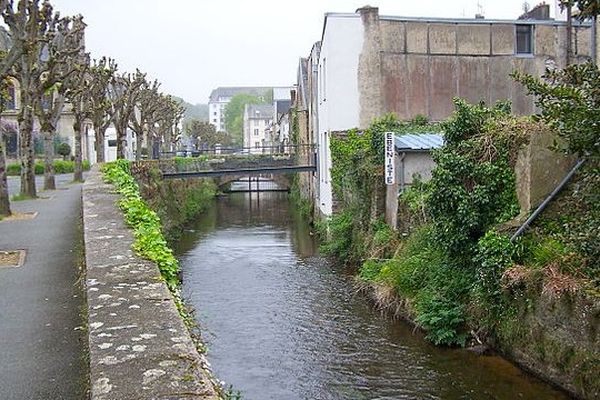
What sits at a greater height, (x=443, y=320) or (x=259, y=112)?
(x=259, y=112)

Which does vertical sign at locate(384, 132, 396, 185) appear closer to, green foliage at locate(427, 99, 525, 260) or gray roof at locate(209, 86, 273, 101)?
green foliage at locate(427, 99, 525, 260)

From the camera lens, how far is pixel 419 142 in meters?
19.0

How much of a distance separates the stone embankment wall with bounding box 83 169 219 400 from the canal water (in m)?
5.14

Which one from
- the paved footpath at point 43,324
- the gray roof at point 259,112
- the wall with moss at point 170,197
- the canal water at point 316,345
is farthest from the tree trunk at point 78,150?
the gray roof at point 259,112

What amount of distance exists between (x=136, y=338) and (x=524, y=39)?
25.7 m

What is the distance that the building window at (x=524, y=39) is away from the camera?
26.8 meters

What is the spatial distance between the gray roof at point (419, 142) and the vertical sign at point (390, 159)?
1.18 feet

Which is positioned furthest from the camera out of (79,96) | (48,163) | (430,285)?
(79,96)

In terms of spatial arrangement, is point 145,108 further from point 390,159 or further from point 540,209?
point 540,209

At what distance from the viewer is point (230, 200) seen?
54156 mm

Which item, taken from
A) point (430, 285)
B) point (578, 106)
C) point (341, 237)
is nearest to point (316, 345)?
point (430, 285)

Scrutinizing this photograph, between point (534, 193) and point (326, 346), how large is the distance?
15.2 ft

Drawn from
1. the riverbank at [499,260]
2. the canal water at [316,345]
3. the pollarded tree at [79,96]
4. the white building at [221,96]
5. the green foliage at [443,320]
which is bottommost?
the canal water at [316,345]

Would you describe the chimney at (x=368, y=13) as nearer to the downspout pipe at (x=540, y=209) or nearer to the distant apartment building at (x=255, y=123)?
the downspout pipe at (x=540, y=209)
